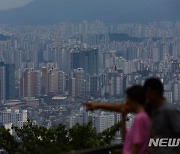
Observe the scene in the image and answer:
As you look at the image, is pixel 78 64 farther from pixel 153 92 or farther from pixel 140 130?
pixel 140 130

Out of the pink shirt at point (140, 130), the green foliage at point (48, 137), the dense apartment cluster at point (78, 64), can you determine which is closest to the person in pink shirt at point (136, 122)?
the pink shirt at point (140, 130)

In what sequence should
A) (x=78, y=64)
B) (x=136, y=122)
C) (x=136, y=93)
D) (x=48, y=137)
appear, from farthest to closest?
(x=78, y=64), (x=48, y=137), (x=136, y=93), (x=136, y=122)

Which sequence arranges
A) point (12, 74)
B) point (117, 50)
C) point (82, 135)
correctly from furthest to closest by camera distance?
point (117, 50) → point (12, 74) → point (82, 135)

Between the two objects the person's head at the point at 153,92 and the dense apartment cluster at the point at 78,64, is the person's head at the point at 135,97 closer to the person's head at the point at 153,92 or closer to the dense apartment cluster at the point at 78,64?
the person's head at the point at 153,92

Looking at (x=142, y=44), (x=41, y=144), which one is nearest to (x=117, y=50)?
(x=142, y=44)

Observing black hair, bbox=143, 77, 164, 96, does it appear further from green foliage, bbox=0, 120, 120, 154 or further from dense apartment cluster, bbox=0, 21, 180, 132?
dense apartment cluster, bbox=0, 21, 180, 132

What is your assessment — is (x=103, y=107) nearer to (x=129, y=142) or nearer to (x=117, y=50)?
(x=129, y=142)

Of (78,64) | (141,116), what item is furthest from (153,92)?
(78,64)
